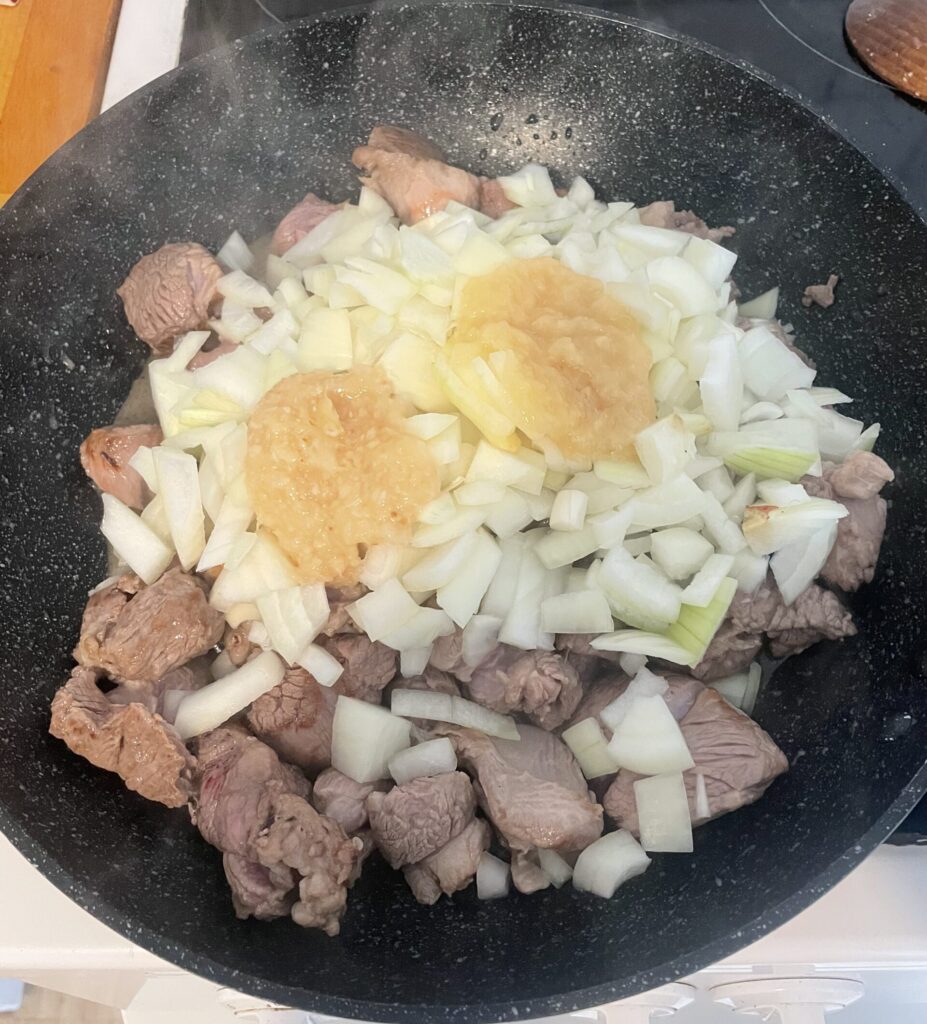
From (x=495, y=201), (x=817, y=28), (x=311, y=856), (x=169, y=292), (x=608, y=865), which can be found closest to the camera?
(x=311, y=856)

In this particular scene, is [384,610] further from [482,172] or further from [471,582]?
[482,172]

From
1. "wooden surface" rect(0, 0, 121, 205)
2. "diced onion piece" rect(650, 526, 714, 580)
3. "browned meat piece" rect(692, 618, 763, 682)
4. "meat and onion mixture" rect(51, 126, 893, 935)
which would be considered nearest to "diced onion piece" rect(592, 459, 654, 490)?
"meat and onion mixture" rect(51, 126, 893, 935)

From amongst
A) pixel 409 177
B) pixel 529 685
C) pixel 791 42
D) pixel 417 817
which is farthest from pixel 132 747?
pixel 791 42

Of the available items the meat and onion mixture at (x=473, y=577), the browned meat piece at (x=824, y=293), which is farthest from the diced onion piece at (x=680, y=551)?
the browned meat piece at (x=824, y=293)

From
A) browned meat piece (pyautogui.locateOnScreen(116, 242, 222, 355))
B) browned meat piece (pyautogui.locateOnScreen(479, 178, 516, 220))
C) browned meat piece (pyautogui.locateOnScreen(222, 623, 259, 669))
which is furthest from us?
browned meat piece (pyautogui.locateOnScreen(479, 178, 516, 220))

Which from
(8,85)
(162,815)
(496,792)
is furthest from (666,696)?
(8,85)

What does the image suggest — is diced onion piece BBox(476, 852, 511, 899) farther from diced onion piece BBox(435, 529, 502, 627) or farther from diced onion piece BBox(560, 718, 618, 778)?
diced onion piece BBox(435, 529, 502, 627)
